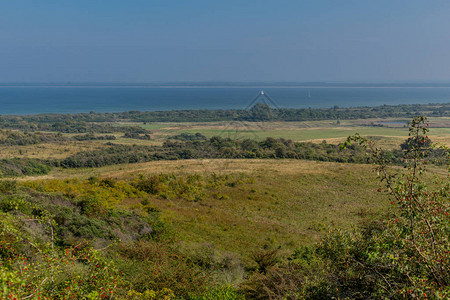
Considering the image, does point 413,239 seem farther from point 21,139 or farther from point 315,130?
point 315,130

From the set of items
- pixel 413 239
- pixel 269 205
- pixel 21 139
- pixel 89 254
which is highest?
pixel 413 239

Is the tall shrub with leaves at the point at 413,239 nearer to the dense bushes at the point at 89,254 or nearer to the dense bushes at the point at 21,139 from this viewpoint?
the dense bushes at the point at 89,254

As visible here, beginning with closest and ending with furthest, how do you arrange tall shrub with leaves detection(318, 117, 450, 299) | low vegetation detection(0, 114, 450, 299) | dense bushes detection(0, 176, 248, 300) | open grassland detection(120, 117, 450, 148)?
tall shrub with leaves detection(318, 117, 450, 299)
low vegetation detection(0, 114, 450, 299)
dense bushes detection(0, 176, 248, 300)
open grassland detection(120, 117, 450, 148)

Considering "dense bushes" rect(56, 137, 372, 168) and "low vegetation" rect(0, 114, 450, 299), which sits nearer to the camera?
"low vegetation" rect(0, 114, 450, 299)

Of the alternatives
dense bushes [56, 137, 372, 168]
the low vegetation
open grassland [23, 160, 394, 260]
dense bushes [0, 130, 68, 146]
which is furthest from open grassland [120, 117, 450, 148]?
the low vegetation

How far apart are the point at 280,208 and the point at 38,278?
54.4ft

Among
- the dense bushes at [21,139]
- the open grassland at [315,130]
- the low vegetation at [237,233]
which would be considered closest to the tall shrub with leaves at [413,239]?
the low vegetation at [237,233]

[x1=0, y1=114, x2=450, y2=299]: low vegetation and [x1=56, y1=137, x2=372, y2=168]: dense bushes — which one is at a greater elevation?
[x1=0, y1=114, x2=450, y2=299]: low vegetation

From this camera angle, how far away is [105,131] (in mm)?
71812

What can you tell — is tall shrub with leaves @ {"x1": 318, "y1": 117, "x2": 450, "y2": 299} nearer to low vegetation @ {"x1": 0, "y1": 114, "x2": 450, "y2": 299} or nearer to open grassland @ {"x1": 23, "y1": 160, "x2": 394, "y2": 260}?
low vegetation @ {"x1": 0, "y1": 114, "x2": 450, "y2": 299}

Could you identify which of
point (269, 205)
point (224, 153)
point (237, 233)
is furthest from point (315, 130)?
point (237, 233)

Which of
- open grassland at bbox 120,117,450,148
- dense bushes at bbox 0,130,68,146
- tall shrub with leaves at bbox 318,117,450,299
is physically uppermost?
tall shrub with leaves at bbox 318,117,450,299

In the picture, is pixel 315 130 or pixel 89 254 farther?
pixel 315 130

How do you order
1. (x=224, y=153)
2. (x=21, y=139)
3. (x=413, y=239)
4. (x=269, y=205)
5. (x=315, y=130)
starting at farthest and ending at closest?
(x=315, y=130)
(x=21, y=139)
(x=224, y=153)
(x=269, y=205)
(x=413, y=239)
